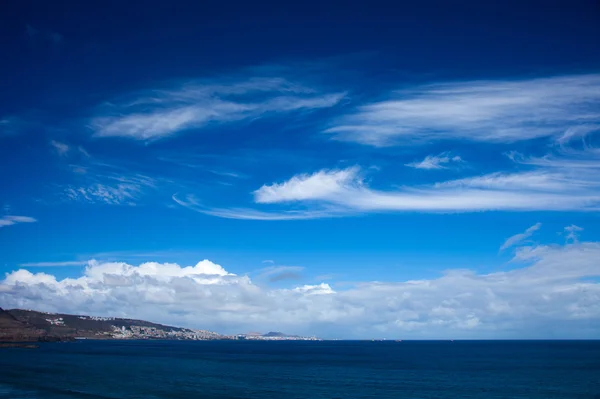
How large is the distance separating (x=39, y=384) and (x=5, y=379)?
12.1 m

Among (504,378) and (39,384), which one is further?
(504,378)

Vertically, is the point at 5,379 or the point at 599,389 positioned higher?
the point at 599,389

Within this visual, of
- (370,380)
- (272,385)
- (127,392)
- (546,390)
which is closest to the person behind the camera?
(127,392)

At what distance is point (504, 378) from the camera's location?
98.8 metres

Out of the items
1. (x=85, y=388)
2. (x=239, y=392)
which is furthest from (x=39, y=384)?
(x=239, y=392)

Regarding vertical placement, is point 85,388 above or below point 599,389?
below

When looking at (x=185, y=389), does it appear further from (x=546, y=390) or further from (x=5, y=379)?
(x=546, y=390)

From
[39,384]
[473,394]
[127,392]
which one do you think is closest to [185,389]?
[127,392]

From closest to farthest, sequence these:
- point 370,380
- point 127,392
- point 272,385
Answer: point 127,392 < point 272,385 < point 370,380

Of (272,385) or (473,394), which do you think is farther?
(272,385)

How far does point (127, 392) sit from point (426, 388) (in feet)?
166

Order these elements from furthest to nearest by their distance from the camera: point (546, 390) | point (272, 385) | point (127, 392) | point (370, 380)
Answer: point (370, 380)
point (272, 385)
point (546, 390)
point (127, 392)

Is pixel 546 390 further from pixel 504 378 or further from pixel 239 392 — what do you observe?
pixel 239 392

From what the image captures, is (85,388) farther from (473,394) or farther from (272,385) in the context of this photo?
(473,394)
